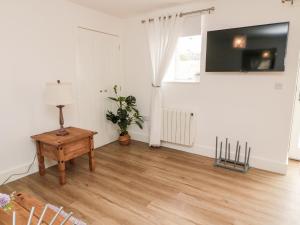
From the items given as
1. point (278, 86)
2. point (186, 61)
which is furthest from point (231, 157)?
point (186, 61)

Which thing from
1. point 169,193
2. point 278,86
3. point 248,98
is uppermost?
point 278,86

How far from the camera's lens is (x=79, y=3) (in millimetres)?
3123

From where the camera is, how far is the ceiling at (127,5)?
307 cm

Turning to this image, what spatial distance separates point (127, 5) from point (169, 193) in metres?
2.86

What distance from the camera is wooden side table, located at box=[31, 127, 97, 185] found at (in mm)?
2428

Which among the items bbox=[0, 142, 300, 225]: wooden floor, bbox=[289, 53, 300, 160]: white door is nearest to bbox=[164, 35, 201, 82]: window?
bbox=[0, 142, 300, 225]: wooden floor

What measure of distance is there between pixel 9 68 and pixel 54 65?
593 mm

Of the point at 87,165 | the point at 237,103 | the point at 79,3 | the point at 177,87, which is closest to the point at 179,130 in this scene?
the point at 177,87

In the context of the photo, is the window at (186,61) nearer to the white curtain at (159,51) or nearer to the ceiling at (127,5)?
the white curtain at (159,51)

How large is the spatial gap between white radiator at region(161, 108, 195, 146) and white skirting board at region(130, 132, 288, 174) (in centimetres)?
13

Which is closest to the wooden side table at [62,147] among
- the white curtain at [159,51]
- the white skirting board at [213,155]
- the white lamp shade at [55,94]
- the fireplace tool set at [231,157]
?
the white lamp shade at [55,94]

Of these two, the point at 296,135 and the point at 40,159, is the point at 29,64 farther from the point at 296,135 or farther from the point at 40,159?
the point at 296,135

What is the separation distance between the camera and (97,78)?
142 inches

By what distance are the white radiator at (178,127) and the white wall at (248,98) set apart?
13 cm
